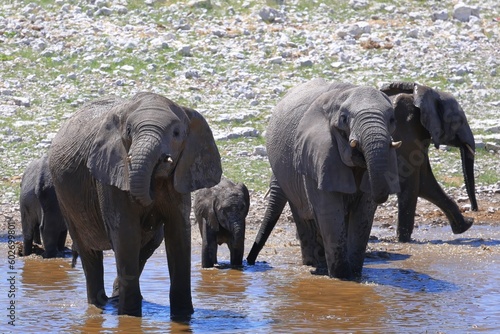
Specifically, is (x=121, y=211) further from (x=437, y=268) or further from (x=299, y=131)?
(x=437, y=268)

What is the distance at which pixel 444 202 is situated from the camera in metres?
14.8

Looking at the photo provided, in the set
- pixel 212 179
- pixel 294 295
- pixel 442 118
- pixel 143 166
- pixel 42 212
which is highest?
pixel 442 118

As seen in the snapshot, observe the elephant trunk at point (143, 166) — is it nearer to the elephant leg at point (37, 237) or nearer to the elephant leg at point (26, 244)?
the elephant leg at point (26, 244)

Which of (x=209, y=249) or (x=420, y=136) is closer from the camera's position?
(x=209, y=249)

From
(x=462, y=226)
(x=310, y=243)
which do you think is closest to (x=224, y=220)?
(x=310, y=243)

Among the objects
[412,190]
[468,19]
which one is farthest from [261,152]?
[468,19]

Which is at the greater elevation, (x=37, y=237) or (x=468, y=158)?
(x=468, y=158)

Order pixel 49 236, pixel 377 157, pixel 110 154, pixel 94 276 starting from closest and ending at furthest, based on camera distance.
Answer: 1. pixel 110 154
2. pixel 377 157
3. pixel 94 276
4. pixel 49 236

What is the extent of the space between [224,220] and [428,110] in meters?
3.18

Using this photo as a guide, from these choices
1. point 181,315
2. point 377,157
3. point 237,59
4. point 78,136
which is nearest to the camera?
point 181,315

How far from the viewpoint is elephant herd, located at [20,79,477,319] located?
350 inches

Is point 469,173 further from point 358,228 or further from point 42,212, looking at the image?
point 42,212

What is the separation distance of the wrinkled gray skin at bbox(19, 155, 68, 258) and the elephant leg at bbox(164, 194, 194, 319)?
455 centimetres

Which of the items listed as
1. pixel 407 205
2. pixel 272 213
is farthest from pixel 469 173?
pixel 272 213
